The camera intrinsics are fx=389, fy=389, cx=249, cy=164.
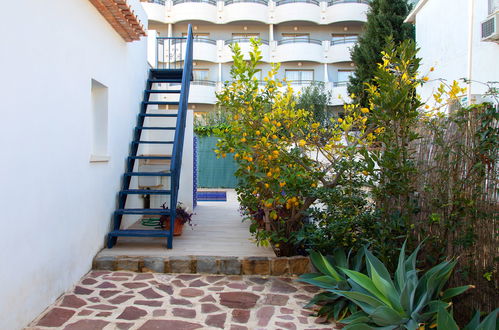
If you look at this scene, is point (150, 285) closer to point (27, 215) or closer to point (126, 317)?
point (126, 317)

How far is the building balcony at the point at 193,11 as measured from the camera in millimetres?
22156

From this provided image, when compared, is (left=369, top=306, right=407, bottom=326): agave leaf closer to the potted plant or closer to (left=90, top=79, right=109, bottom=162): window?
the potted plant

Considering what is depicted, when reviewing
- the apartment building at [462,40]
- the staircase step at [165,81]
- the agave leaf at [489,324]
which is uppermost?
the apartment building at [462,40]

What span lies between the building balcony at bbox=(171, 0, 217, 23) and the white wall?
60.2 feet

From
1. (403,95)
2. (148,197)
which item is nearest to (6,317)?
(403,95)

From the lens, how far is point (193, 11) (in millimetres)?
22188

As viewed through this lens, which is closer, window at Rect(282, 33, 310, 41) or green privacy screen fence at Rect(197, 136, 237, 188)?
green privacy screen fence at Rect(197, 136, 237, 188)

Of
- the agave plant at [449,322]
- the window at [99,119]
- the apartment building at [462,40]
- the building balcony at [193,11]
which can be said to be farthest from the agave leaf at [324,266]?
the building balcony at [193,11]

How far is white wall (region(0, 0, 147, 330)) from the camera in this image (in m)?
2.83

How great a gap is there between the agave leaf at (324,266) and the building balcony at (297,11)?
20.9 meters

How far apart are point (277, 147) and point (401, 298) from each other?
2.36 m

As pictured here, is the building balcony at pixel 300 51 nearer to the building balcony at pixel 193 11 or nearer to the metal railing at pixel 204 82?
the metal railing at pixel 204 82

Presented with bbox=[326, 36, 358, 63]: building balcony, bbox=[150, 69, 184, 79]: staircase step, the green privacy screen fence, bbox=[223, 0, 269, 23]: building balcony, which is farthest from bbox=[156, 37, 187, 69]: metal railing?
bbox=[326, 36, 358, 63]: building balcony

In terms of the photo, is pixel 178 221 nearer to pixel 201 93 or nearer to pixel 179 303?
pixel 179 303
